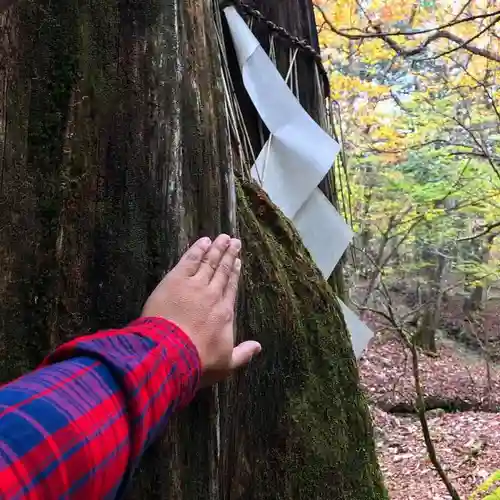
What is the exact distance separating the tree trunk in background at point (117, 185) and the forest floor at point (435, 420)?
15.7 feet

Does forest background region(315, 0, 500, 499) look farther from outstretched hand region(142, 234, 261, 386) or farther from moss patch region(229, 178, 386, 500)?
outstretched hand region(142, 234, 261, 386)

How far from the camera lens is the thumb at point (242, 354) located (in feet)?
3.65

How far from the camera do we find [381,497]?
168 centimetres

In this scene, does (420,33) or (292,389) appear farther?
(420,33)

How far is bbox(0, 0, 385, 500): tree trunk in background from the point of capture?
40.9 inches

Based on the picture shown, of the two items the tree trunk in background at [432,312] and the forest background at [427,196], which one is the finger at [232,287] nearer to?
the forest background at [427,196]

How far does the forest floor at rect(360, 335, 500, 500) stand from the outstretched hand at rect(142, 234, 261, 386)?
4.92m

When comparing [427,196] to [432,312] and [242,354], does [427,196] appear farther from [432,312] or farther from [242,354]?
[242,354]

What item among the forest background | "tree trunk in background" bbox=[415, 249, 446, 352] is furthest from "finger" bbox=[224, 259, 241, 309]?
"tree trunk in background" bbox=[415, 249, 446, 352]

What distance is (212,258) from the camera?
112 cm

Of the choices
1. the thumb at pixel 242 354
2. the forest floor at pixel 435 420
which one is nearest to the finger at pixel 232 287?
the thumb at pixel 242 354

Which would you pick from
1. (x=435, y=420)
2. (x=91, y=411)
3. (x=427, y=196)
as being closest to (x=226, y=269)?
(x=91, y=411)

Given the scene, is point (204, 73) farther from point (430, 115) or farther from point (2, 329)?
point (430, 115)

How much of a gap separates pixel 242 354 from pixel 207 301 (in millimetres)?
169
